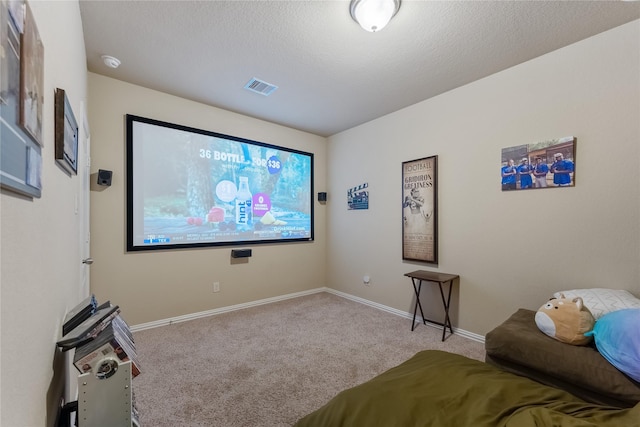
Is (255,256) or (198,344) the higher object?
(255,256)

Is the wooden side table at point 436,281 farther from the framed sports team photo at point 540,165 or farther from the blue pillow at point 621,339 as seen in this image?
the blue pillow at point 621,339

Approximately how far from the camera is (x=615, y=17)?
197 cm

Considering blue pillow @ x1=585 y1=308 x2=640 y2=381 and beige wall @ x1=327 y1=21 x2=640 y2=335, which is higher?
beige wall @ x1=327 y1=21 x2=640 y2=335

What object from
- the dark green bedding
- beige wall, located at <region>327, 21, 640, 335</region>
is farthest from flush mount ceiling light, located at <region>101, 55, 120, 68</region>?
the dark green bedding

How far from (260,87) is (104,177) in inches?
73.6

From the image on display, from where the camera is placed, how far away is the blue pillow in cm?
137

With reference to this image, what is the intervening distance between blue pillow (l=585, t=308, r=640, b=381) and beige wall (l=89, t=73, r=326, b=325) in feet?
11.3

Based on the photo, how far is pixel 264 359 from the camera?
242cm

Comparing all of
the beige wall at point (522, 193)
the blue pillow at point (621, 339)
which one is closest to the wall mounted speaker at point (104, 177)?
the beige wall at point (522, 193)

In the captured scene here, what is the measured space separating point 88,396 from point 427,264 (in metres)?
3.14

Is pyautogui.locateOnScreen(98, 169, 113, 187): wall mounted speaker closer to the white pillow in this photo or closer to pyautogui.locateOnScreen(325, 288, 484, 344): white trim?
pyautogui.locateOnScreen(325, 288, 484, 344): white trim

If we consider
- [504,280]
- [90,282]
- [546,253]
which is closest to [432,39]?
[546,253]

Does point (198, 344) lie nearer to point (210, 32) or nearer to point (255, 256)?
point (255, 256)

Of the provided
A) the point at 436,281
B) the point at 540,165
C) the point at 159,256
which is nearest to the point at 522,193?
the point at 540,165
